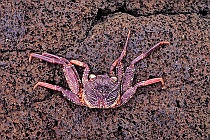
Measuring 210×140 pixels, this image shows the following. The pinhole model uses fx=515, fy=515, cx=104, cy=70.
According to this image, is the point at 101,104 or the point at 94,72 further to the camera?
the point at 94,72

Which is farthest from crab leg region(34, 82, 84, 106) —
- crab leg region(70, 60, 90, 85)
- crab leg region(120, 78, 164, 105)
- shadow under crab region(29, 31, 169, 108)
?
crab leg region(120, 78, 164, 105)

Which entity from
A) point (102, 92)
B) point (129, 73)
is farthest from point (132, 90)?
point (102, 92)

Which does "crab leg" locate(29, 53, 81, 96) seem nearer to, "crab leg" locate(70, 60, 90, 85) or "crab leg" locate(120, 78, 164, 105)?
→ "crab leg" locate(70, 60, 90, 85)

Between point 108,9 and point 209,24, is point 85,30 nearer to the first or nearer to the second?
point 108,9

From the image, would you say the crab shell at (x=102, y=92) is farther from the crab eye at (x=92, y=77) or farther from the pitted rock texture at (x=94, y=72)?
the pitted rock texture at (x=94, y=72)

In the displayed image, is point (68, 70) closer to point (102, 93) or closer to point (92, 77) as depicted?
point (92, 77)

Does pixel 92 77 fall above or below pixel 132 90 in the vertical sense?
above
